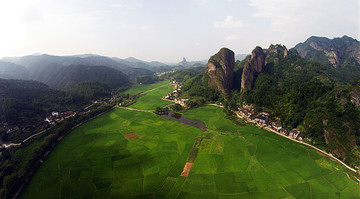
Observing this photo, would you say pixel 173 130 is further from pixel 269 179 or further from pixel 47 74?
pixel 47 74

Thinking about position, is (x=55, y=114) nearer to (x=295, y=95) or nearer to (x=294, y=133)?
(x=294, y=133)

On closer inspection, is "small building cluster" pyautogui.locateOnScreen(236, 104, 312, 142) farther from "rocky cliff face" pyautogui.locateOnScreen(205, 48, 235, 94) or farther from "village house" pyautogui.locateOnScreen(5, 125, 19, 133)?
"village house" pyautogui.locateOnScreen(5, 125, 19, 133)

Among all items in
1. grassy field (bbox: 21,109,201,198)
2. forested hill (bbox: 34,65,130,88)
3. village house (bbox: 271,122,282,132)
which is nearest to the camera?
grassy field (bbox: 21,109,201,198)

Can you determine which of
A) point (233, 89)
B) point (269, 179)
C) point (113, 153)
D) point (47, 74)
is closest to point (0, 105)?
point (113, 153)

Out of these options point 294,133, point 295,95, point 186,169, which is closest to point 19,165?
point 186,169

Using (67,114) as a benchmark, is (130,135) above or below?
below

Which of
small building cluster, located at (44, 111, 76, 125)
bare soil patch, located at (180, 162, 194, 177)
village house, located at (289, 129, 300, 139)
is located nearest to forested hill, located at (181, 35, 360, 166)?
village house, located at (289, 129, 300, 139)
